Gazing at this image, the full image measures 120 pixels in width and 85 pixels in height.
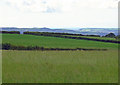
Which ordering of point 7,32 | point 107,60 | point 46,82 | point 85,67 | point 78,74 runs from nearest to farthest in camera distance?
point 46,82, point 78,74, point 85,67, point 107,60, point 7,32

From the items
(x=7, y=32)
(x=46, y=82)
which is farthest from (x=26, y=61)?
(x=7, y=32)

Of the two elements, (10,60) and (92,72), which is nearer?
(92,72)

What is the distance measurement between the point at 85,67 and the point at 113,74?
1084 mm

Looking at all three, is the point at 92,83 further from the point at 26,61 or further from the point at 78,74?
the point at 26,61

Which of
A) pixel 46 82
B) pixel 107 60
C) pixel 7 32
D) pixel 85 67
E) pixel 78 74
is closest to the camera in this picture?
pixel 46 82


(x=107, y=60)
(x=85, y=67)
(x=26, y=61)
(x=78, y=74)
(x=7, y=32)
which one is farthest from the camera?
(x=7, y=32)

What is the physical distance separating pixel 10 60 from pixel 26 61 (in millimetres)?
695

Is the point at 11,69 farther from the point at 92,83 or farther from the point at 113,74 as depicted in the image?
the point at 113,74

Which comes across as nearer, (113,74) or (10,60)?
(113,74)

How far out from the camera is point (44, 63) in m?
8.83

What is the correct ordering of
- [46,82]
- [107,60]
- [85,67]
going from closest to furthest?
[46,82] < [85,67] < [107,60]

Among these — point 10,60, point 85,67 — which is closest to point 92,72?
point 85,67

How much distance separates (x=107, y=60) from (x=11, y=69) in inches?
166

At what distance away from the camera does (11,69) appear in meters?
7.99
